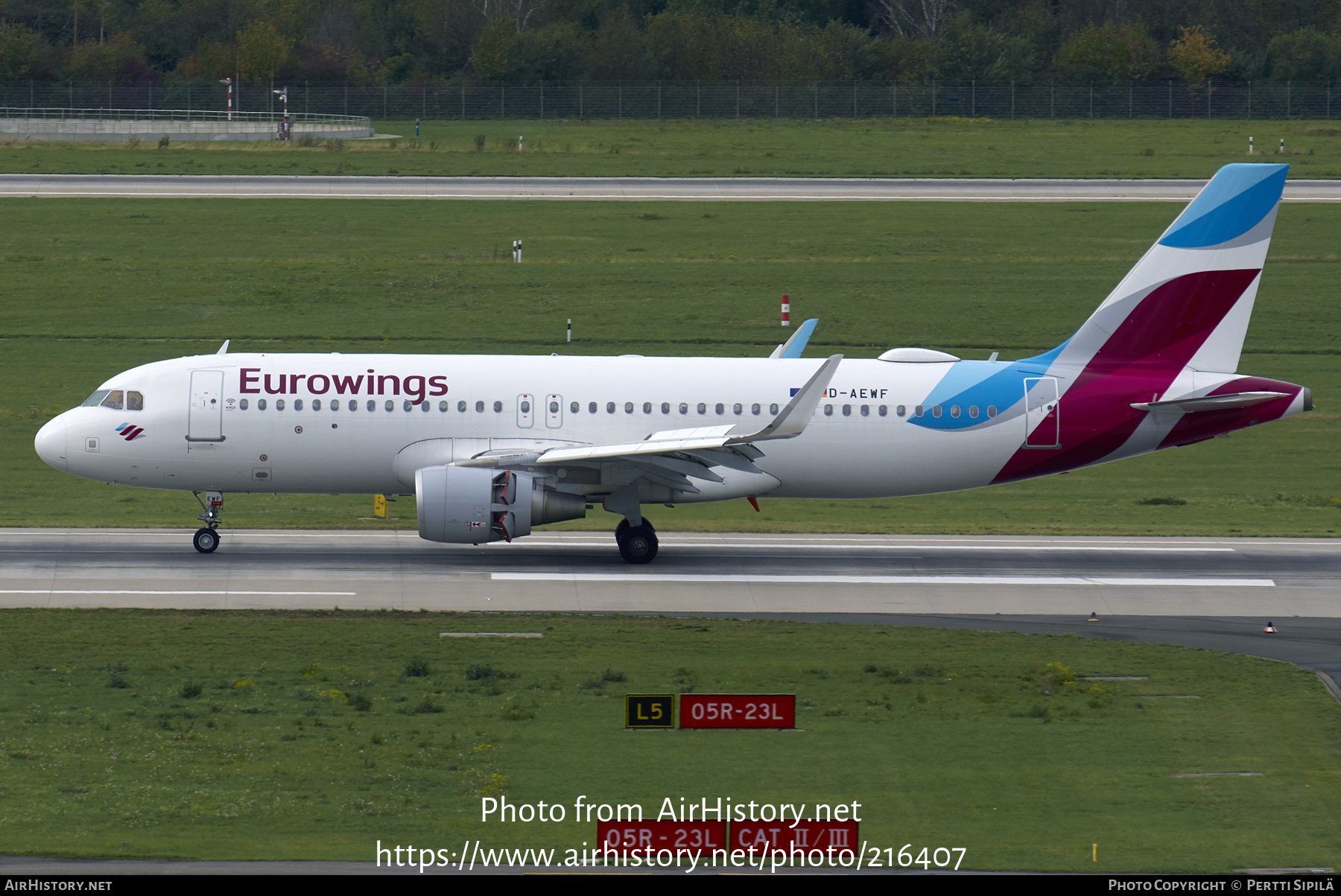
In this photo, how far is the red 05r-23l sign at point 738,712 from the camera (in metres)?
21.8

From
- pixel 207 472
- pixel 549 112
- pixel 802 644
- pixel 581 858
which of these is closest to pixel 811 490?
pixel 802 644

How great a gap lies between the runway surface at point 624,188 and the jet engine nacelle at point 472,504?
45.0m

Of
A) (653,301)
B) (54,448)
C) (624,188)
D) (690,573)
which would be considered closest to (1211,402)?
(690,573)

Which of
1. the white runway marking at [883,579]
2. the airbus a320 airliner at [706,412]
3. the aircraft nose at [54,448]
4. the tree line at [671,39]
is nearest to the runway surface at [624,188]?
the airbus a320 airliner at [706,412]

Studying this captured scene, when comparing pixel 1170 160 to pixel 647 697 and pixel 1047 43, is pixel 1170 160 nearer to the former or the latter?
pixel 1047 43

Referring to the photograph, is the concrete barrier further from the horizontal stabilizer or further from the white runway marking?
the horizontal stabilizer

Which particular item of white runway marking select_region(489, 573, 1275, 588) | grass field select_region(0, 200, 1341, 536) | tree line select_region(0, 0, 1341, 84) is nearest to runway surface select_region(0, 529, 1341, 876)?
white runway marking select_region(489, 573, 1275, 588)

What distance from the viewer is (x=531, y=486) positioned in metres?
32.9

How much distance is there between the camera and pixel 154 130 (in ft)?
364

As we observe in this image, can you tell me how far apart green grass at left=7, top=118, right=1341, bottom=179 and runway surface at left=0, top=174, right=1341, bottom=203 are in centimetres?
307

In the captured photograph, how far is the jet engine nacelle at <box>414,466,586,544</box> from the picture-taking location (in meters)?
32.2

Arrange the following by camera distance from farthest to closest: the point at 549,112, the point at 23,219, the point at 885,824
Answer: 1. the point at 549,112
2. the point at 23,219
3. the point at 885,824

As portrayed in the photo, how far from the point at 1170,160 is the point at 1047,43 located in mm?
48180

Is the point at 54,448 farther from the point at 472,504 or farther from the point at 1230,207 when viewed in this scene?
the point at 1230,207
